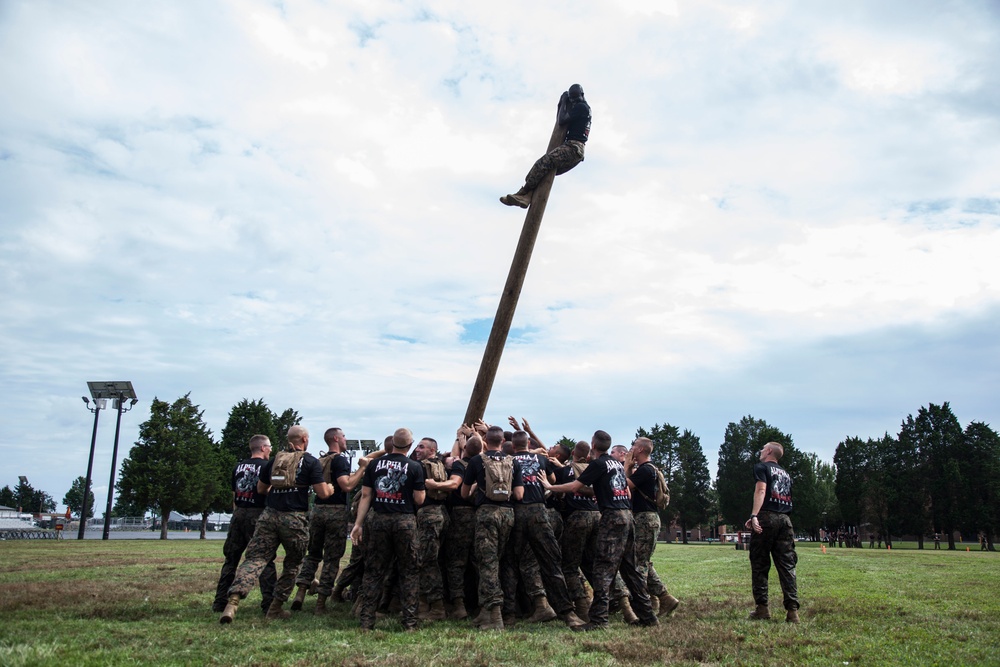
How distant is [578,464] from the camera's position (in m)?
9.63

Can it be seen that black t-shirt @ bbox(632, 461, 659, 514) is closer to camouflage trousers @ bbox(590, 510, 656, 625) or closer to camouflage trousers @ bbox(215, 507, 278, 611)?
camouflage trousers @ bbox(590, 510, 656, 625)

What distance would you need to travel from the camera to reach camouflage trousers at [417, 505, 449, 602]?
8.70 metres

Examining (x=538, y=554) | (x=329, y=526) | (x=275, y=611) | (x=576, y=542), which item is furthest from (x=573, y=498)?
(x=275, y=611)

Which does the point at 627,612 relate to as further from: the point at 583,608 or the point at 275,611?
the point at 275,611

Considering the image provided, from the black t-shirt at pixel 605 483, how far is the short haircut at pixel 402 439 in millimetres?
2145

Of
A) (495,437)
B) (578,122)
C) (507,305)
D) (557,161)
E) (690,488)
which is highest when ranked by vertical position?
(578,122)

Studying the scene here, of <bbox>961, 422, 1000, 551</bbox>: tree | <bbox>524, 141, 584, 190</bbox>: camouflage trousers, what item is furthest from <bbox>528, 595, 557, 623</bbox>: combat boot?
<bbox>961, 422, 1000, 551</bbox>: tree

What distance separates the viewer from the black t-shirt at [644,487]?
944 cm

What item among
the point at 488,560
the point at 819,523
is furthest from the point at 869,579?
the point at 819,523

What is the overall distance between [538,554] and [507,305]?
11.3ft

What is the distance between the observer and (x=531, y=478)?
28.7 ft

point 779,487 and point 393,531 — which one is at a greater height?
point 779,487

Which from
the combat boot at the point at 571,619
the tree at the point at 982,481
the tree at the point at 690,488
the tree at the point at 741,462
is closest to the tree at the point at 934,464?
the tree at the point at 982,481

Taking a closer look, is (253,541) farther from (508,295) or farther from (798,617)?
(798,617)
